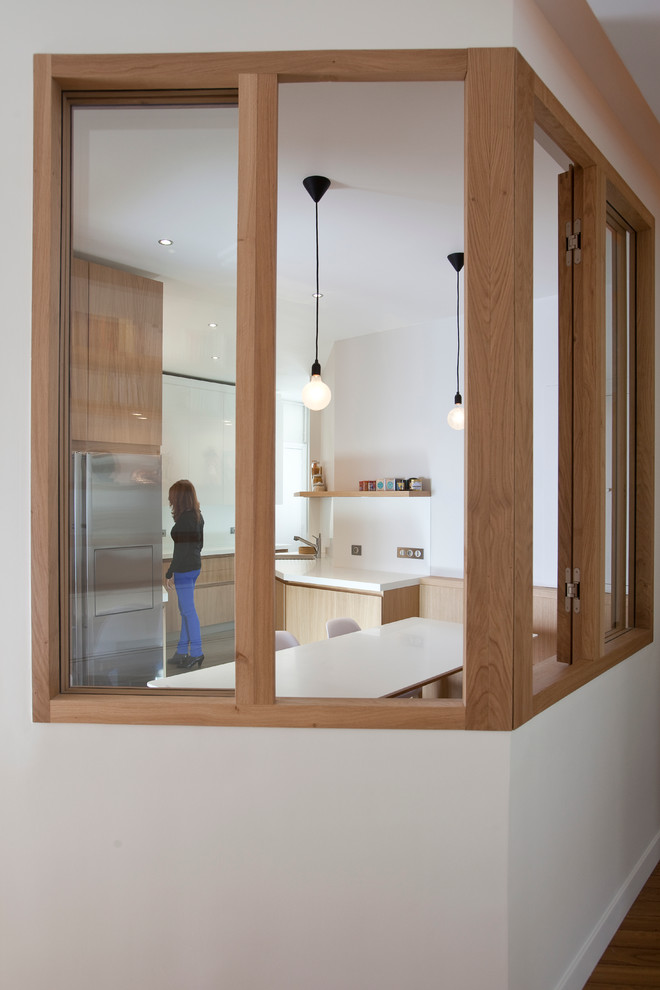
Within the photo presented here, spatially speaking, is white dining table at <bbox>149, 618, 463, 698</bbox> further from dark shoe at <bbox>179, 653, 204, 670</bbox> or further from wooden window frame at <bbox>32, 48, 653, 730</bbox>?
wooden window frame at <bbox>32, 48, 653, 730</bbox>

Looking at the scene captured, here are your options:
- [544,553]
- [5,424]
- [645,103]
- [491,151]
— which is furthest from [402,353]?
[5,424]

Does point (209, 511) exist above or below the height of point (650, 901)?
above

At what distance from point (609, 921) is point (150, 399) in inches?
88.6

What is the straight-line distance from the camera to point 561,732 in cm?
176

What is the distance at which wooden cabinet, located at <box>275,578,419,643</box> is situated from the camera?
4.39 meters

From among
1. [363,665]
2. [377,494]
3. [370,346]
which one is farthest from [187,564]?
[370,346]

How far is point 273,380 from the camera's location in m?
1.50

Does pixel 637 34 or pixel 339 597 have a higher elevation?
pixel 637 34

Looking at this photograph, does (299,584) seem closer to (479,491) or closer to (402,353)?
(402,353)

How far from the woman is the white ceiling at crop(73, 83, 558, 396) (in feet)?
1.07

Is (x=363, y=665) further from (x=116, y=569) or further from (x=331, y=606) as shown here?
(x=331, y=606)

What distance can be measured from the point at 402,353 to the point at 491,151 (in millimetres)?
3460

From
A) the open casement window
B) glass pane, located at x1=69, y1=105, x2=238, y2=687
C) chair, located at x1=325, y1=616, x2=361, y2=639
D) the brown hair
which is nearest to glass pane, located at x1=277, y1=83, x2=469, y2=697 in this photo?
chair, located at x1=325, y1=616, x2=361, y2=639

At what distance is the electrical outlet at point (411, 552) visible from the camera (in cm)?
479
